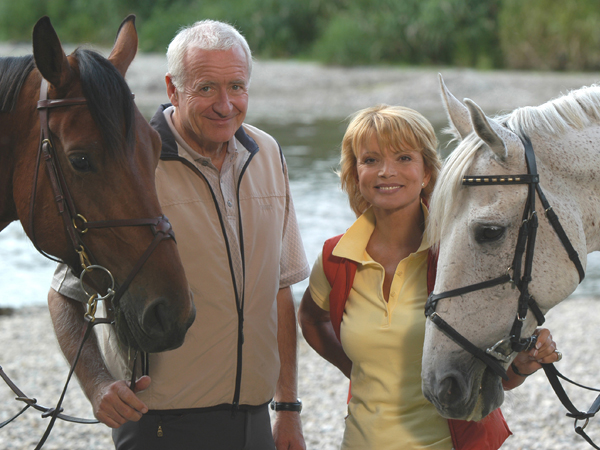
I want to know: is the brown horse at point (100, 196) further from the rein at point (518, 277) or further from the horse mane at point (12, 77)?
the rein at point (518, 277)

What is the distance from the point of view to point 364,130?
2.27 meters

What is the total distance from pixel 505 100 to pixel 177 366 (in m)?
20.5

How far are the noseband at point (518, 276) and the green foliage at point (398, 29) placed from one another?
753 inches

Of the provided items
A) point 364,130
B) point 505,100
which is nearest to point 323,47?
point 505,100

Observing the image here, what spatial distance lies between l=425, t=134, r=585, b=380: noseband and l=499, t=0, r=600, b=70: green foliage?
2618cm

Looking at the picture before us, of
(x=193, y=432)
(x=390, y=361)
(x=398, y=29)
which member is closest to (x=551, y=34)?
(x=398, y=29)

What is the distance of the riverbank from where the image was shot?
184 inches

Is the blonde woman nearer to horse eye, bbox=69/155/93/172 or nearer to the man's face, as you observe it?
the man's face

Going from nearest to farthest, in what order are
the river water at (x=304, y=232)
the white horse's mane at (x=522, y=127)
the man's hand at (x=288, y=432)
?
the white horse's mane at (x=522, y=127) < the man's hand at (x=288, y=432) < the river water at (x=304, y=232)

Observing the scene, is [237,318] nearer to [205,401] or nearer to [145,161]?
[205,401]

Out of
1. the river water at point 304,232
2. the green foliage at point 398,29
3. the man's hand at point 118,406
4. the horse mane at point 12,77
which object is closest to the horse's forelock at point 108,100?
the horse mane at point 12,77

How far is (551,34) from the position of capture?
86.7ft

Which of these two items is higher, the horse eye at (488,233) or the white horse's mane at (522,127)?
the white horse's mane at (522,127)

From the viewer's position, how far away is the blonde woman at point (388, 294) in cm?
209
